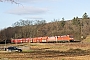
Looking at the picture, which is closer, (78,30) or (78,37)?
(78,37)

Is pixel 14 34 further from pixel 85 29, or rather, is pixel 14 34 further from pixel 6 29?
pixel 85 29

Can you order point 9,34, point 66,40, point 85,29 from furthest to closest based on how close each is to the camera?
1. point 9,34
2. point 85,29
3. point 66,40

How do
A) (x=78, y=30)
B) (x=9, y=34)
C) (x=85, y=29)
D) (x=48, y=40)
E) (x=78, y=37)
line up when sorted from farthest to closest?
(x=9, y=34)
(x=85, y=29)
(x=78, y=30)
(x=78, y=37)
(x=48, y=40)

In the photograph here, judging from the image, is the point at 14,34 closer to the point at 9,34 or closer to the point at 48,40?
the point at 9,34

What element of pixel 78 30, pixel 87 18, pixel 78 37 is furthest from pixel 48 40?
pixel 87 18

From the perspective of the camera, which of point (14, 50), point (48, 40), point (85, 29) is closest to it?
point (14, 50)

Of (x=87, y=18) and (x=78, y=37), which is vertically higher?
(x=87, y=18)

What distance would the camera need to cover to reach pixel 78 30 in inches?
6304

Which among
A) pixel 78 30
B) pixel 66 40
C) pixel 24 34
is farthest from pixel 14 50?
pixel 24 34

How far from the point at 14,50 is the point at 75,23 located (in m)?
122

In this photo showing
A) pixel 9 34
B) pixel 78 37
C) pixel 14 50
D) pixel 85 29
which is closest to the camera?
pixel 14 50

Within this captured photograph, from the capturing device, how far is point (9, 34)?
18338 cm

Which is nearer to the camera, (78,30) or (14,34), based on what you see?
(78,30)

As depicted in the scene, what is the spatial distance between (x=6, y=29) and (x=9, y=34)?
52.1 ft
